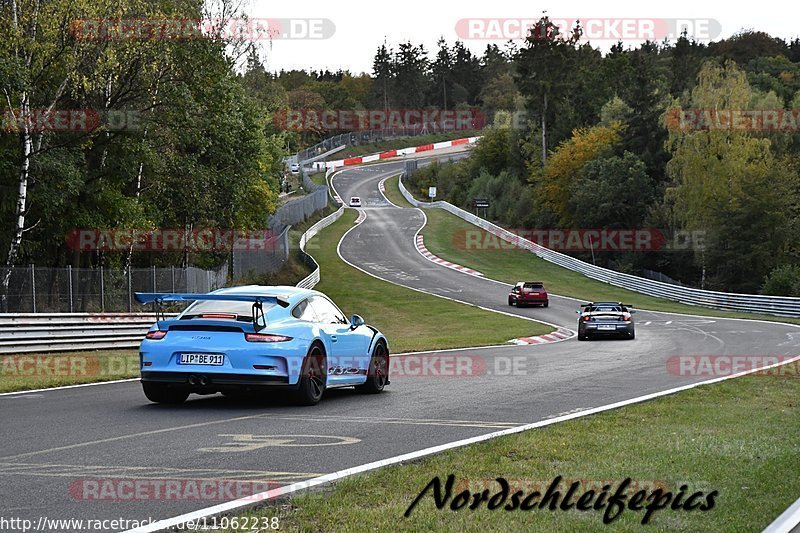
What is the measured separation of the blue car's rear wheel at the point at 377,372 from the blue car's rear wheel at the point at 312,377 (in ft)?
4.79

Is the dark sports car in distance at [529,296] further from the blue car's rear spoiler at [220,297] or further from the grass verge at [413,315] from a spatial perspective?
the blue car's rear spoiler at [220,297]

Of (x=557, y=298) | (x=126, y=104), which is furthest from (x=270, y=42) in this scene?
(x=126, y=104)

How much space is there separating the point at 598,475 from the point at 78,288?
21216 millimetres

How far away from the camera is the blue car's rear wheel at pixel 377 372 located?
46.7ft

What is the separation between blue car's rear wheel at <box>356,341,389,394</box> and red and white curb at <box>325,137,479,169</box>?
12827 centimetres

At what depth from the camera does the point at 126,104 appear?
33.9m

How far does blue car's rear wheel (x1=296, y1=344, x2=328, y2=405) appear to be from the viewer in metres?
12.3

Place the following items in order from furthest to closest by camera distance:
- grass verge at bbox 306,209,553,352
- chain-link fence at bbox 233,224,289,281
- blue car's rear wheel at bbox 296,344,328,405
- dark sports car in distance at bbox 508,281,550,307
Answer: dark sports car in distance at bbox 508,281,550,307
chain-link fence at bbox 233,224,289,281
grass verge at bbox 306,209,553,352
blue car's rear wheel at bbox 296,344,328,405

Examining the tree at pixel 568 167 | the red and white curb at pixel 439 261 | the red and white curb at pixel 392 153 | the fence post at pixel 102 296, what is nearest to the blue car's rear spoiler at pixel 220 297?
the fence post at pixel 102 296

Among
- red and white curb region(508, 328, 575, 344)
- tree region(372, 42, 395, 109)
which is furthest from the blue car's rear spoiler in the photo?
tree region(372, 42, 395, 109)

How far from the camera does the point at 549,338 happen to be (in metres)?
32.8

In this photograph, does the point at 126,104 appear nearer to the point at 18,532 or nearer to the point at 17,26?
the point at 17,26

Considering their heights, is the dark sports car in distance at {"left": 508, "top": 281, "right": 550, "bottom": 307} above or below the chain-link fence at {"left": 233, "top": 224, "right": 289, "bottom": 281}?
below

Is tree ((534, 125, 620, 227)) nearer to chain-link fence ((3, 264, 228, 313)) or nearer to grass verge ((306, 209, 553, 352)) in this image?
grass verge ((306, 209, 553, 352))
